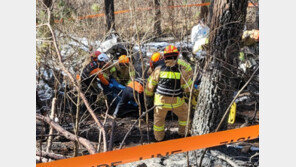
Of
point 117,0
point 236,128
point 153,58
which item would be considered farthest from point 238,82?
point 117,0

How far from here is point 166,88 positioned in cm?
305

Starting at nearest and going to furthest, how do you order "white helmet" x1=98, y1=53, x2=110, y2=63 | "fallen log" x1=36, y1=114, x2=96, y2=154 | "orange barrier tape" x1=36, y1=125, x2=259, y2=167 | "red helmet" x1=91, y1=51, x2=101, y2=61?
"fallen log" x1=36, y1=114, x2=96, y2=154
"orange barrier tape" x1=36, y1=125, x2=259, y2=167
"red helmet" x1=91, y1=51, x2=101, y2=61
"white helmet" x1=98, y1=53, x2=110, y2=63

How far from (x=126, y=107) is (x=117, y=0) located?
1.09 meters

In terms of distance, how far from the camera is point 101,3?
→ 8.66 feet

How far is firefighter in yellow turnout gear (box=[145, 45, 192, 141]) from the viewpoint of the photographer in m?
3.00

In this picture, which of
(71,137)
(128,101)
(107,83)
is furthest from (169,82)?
(71,137)

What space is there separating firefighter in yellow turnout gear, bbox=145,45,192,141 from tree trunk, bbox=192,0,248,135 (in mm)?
232

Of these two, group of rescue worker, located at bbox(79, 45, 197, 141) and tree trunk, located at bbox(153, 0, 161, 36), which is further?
group of rescue worker, located at bbox(79, 45, 197, 141)

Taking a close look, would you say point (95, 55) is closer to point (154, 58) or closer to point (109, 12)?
point (109, 12)

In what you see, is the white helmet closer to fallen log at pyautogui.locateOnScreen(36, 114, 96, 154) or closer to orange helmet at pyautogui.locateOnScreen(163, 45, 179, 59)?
orange helmet at pyautogui.locateOnScreen(163, 45, 179, 59)

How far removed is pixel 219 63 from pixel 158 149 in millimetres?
1135

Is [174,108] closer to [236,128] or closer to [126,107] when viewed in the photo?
[126,107]

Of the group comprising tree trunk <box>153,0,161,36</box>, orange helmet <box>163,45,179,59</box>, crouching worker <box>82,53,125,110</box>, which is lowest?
crouching worker <box>82,53,125,110</box>

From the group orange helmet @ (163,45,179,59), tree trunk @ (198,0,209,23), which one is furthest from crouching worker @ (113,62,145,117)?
tree trunk @ (198,0,209,23)
